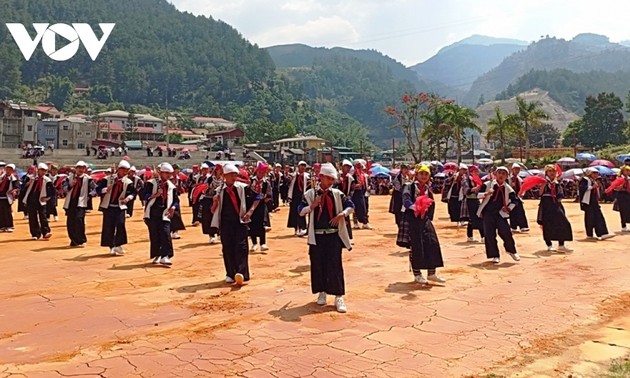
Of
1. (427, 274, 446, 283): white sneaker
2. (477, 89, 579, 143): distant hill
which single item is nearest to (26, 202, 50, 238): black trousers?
(427, 274, 446, 283): white sneaker

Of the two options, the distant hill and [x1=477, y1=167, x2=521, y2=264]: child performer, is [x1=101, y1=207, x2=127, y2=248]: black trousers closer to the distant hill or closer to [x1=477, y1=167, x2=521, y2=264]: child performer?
[x1=477, y1=167, x2=521, y2=264]: child performer

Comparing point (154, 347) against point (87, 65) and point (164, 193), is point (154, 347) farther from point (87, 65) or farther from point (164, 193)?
point (87, 65)

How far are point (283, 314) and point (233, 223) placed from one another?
188cm

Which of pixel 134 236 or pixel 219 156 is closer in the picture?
pixel 134 236

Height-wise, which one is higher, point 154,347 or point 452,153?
point 452,153

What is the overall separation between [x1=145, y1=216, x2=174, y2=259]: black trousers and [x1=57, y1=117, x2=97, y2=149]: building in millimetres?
71903

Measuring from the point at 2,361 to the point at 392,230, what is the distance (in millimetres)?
10721

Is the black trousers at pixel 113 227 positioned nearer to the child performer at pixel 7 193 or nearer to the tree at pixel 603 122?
the child performer at pixel 7 193

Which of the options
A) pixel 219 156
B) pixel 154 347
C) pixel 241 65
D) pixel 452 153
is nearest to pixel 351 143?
pixel 452 153

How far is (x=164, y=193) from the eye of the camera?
30.8 feet

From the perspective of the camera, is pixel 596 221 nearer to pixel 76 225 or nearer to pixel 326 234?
pixel 326 234

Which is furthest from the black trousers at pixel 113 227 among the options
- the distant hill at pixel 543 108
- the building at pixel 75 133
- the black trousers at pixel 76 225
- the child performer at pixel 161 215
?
the distant hill at pixel 543 108

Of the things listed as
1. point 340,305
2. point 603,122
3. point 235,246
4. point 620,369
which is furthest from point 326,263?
point 603,122

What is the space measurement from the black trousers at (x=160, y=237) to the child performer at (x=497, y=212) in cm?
536
